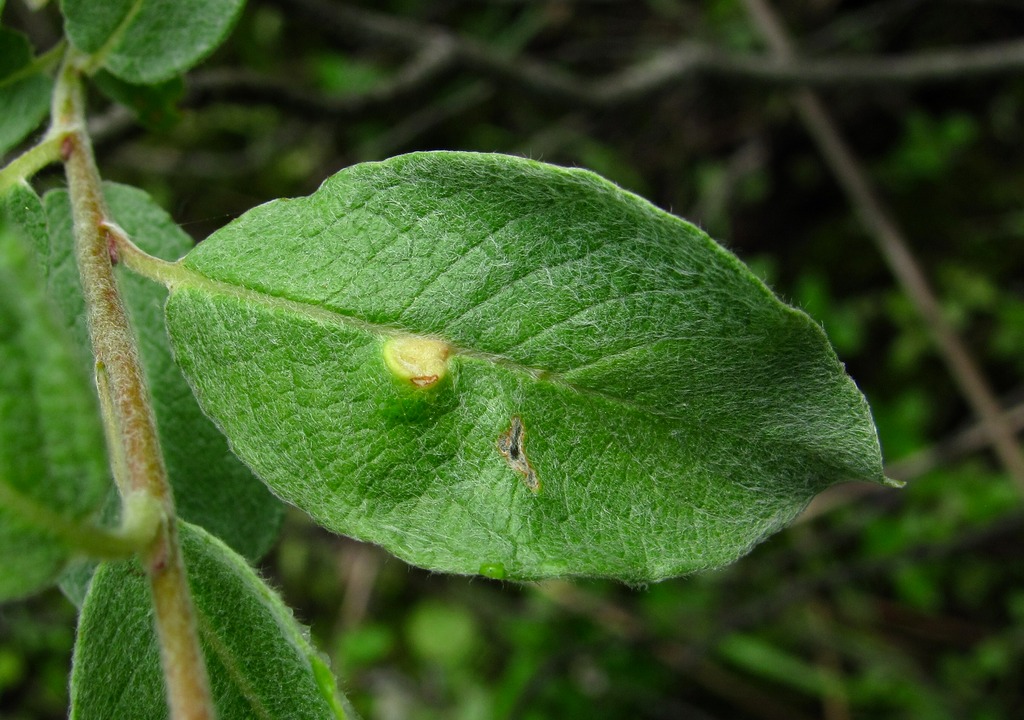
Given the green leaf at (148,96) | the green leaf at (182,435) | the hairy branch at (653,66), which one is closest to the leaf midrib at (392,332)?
the green leaf at (182,435)

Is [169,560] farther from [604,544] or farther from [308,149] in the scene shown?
[308,149]

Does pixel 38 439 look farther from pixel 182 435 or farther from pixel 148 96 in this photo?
pixel 148 96

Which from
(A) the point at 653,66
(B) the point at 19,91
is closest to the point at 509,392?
(B) the point at 19,91

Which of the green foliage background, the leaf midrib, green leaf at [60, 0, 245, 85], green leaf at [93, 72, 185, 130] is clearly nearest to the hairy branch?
the green foliage background

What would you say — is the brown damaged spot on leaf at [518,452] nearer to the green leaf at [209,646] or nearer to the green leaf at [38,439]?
the green leaf at [209,646]

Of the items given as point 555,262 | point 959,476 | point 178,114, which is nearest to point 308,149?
point 178,114

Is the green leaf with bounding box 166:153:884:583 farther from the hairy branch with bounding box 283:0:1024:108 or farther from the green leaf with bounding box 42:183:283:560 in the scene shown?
the hairy branch with bounding box 283:0:1024:108
